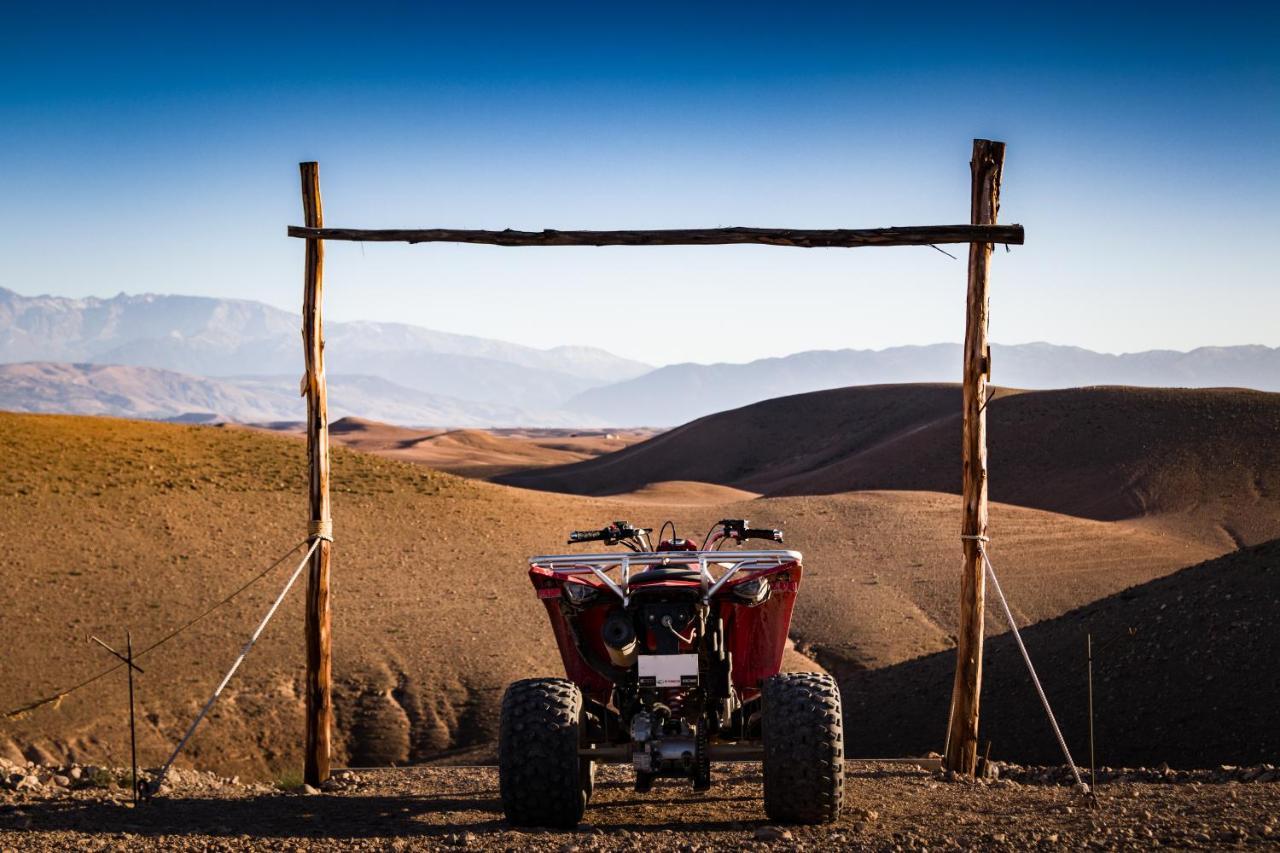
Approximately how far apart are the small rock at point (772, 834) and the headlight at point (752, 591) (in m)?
1.17

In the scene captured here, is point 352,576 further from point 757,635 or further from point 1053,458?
point 1053,458

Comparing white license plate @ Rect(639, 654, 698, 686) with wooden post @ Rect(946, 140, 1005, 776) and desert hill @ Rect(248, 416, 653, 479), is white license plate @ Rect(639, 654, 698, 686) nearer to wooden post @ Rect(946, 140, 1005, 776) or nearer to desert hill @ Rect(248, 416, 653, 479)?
wooden post @ Rect(946, 140, 1005, 776)

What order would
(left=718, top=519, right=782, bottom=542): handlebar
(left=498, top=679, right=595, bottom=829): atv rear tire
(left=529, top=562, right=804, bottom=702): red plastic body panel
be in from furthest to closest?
(left=718, top=519, right=782, bottom=542): handlebar → (left=529, top=562, right=804, bottom=702): red plastic body panel → (left=498, top=679, right=595, bottom=829): atv rear tire

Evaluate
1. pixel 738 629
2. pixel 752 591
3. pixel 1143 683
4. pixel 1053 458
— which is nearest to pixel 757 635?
pixel 738 629

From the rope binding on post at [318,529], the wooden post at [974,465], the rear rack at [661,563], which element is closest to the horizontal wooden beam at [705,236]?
the wooden post at [974,465]

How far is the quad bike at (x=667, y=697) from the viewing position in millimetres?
6922

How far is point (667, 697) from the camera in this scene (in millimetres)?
7035

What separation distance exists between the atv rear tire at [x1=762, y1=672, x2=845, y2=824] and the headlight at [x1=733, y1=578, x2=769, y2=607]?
466mm

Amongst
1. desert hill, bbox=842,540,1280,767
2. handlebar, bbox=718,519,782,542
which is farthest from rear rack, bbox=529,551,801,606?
desert hill, bbox=842,540,1280,767

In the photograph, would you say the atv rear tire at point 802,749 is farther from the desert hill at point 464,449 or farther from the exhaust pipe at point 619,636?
the desert hill at point 464,449

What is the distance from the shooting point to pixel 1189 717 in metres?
12.3

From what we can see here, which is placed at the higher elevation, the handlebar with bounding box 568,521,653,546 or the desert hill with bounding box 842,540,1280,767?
the handlebar with bounding box 568,521,653,546

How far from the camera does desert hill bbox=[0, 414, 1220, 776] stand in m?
16.7

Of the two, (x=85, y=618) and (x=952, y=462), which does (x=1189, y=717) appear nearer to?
(x=85, y=618)
